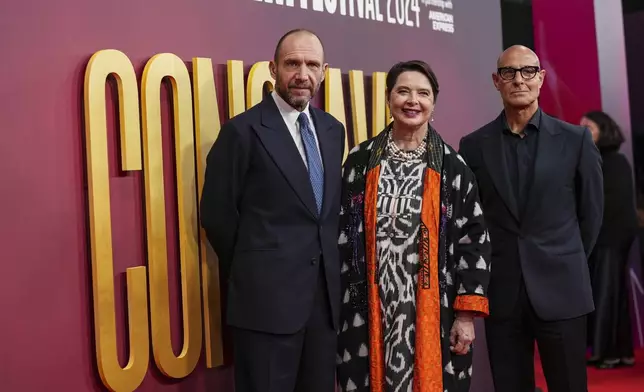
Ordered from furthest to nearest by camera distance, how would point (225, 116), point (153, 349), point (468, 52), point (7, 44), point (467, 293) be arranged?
point (468, 52) → point (225, 116) → point (153, 349) → point (467, 293) → point (7, 44)

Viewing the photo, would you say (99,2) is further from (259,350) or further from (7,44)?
(259,350)

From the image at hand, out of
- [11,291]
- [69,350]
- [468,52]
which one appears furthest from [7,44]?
[468,52]

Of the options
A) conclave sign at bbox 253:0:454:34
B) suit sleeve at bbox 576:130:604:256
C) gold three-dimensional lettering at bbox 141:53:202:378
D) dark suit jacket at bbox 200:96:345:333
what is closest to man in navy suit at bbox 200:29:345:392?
dark suit jacket at bbox 200:96:345:333

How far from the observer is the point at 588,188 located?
313cm

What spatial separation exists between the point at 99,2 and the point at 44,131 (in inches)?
20.7

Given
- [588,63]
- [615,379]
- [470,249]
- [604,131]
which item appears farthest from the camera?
[588,63]

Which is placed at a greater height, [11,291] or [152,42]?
[152,42]

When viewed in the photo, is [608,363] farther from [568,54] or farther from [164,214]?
[164,214]

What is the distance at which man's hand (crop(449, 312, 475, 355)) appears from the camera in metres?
2.84

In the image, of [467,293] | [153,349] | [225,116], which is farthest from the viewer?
[225,116]

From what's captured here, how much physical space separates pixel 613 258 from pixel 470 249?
3364mm

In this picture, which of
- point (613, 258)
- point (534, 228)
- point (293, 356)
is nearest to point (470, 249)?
point (534, 228)

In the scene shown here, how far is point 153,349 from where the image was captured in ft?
9.96

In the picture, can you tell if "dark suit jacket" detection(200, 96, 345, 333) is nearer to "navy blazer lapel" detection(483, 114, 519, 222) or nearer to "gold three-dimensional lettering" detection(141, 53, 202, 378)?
"gold three-dimensional lettering" detection(141, 53, 202, 378)
